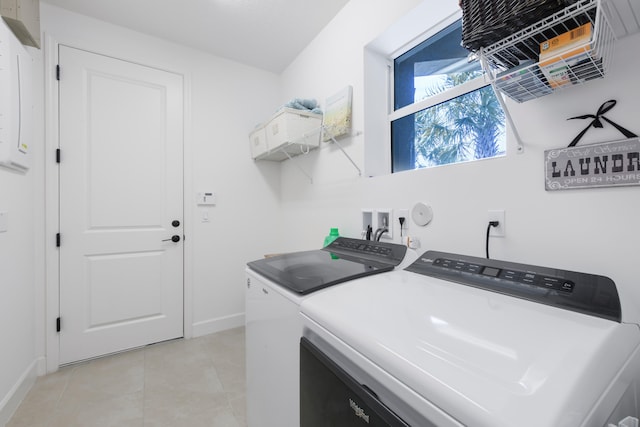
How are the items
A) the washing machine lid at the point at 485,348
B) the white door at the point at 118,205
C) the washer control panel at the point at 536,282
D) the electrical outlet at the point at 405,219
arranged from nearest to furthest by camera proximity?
the washing machine lid at the point at 485,348
the washer control panel at the point at 536,282
the electrical outlet at the point at 405,219
the white door at the point at 118,205

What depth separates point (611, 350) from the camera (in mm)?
513

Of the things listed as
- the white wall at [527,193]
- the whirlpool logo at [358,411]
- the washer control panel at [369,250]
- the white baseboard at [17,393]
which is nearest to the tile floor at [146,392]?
the white baseboard at [17,393]

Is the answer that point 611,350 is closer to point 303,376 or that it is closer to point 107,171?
point 303,376

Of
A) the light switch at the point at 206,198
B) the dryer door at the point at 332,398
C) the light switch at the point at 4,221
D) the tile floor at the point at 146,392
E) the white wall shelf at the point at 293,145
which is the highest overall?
the white wall shelf at the point at 293,145

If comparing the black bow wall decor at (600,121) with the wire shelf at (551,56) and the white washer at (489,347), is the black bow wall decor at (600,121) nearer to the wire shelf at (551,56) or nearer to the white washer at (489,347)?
the wire shelf at (551,56)

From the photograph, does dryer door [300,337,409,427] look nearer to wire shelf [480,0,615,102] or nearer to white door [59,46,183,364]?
wire shelf [480,0,615,102]

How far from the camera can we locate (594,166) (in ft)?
2.72

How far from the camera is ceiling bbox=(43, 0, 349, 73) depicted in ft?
6.34

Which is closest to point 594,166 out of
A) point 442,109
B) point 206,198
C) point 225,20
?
point 442,109

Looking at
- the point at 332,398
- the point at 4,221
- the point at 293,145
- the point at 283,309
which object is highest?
the point at 293,145

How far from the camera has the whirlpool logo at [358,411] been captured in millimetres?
583

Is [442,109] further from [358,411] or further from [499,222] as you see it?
[358,411]

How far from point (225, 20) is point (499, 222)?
91.8 inches

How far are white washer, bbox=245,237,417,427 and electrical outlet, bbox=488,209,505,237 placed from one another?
0.33 m
